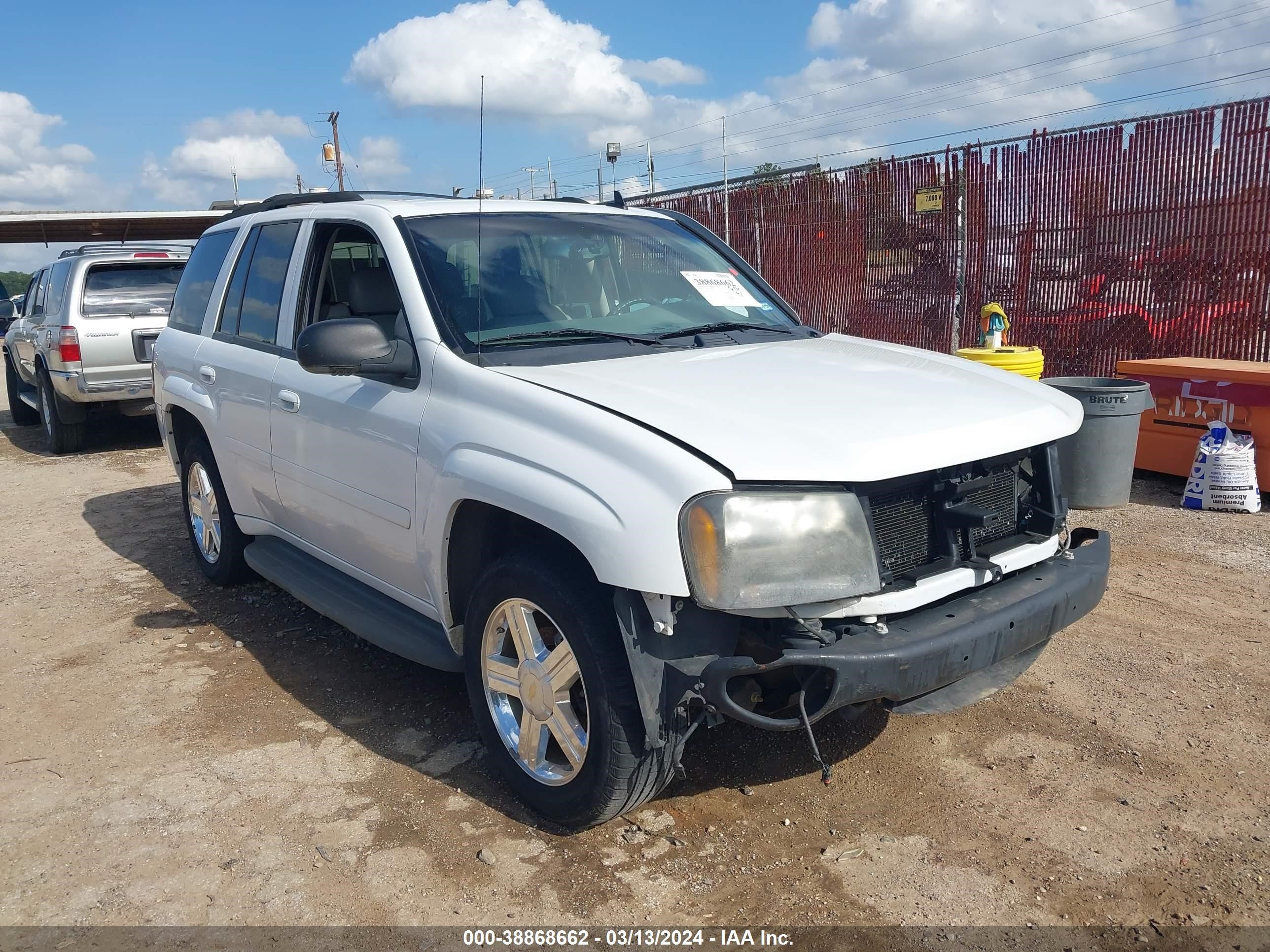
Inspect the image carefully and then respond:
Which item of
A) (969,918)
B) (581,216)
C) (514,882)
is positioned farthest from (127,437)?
(969,918)

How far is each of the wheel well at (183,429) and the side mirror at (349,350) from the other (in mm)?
2378

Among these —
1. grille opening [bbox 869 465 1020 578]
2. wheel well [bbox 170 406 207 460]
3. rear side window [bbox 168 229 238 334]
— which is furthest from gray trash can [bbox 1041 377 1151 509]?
wheel well [bbox 170 406 207 460]

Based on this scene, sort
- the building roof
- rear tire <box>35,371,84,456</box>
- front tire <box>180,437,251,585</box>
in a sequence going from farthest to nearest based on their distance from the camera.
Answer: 1. the building roof
2. rear tire <box>35,371,84,456</box>
3. front tire <box>180,437,251,585</box>

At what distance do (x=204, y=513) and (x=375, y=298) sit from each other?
7.48ft

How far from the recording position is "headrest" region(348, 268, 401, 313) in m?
3.91

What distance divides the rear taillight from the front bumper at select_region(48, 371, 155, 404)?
0.41 ft

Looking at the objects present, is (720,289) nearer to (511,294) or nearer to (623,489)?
(511,294)

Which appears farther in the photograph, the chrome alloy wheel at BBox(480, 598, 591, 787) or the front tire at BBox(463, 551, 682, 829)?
the chrome alloy wheel at BBox(480, 598, 591, 787)

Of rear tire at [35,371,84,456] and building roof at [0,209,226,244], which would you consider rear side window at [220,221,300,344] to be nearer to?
rear tire at [35,371,84,456]

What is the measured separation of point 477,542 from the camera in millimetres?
3309

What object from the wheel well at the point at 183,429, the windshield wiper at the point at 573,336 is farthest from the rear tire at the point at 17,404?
the windshield wiper at the point at 573,336

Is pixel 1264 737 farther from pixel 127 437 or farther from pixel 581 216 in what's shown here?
pixel 127 437

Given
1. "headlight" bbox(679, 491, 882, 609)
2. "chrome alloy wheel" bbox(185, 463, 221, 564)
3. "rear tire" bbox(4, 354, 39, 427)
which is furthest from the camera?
"rear tire" bbox(4, 354, 39, 427)

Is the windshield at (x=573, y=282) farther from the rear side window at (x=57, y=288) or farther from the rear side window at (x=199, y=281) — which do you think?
the rear side window at (x=57, y=288)
